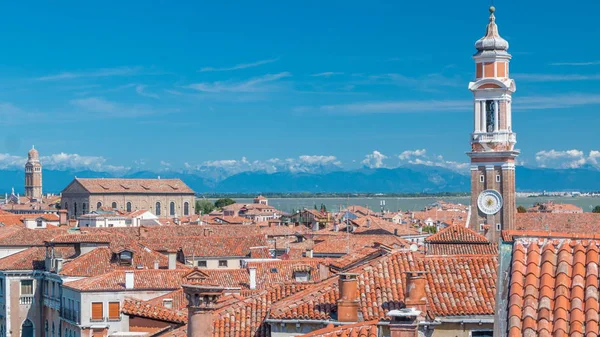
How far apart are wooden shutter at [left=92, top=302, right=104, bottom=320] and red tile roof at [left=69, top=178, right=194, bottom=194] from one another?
418 ft

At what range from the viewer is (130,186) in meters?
170

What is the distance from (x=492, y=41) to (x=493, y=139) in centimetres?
582

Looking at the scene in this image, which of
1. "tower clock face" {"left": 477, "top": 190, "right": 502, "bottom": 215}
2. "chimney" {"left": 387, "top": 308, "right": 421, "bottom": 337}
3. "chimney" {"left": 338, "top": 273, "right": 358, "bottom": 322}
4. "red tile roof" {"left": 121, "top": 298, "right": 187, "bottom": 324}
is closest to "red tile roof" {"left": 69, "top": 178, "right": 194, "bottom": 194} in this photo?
"tower clock face" {"left": 477, "top": 190, "right": 502, "bottom": 215}

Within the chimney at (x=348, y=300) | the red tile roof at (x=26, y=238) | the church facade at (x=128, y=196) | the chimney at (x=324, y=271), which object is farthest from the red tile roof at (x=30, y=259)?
the church facade at (x=128, y=196)

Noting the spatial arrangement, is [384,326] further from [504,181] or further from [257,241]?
[504,181]

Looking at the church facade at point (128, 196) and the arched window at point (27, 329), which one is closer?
the arched window at point (27, 329)

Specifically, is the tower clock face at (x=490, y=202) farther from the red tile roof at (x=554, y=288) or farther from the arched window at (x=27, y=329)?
the red tile roof at (x=554, y=288)

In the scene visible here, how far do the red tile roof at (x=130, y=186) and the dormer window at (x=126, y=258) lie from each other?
12085cm

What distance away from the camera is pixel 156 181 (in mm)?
176875

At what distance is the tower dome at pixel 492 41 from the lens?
64.6 meters

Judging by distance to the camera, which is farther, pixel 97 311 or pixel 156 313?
pixel 97 311

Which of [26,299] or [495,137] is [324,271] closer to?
[26,299]

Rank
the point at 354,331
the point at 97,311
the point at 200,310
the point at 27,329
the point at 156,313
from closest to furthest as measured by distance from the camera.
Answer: the point at 200,310 < the point at 354,331 < the point at 156,313 < the point at 97,311 < the point at 27,329

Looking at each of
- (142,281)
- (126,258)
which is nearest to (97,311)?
(142,281)
